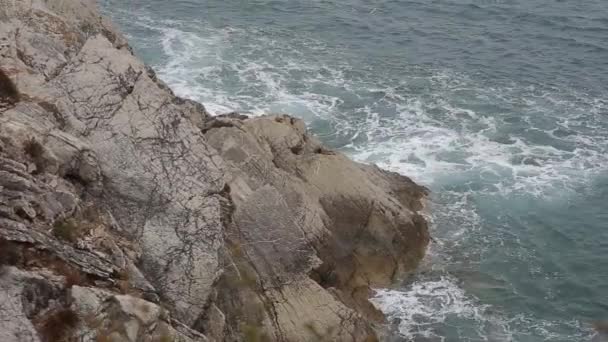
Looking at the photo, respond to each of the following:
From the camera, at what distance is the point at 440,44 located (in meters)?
69.6

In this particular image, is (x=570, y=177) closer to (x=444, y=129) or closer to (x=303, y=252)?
(x=444, y=129)

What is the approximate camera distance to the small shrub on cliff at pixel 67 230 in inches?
843

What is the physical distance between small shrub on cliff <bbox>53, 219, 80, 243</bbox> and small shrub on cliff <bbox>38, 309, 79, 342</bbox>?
272 centimetres

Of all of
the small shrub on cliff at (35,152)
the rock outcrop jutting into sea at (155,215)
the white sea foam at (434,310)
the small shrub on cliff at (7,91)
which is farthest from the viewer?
the white sea foam at (434,310)

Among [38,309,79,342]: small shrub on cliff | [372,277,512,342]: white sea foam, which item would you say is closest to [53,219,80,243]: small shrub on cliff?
[38,309,79,342]: small shrub on cliff

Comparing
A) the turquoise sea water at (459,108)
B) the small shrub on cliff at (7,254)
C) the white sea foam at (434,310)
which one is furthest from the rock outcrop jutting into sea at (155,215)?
the turquoise sea water at (459,108)

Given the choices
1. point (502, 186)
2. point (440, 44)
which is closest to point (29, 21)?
point (502, 186)

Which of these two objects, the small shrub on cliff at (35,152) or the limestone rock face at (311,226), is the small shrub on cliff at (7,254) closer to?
the small shrub on cliff at (35,152)

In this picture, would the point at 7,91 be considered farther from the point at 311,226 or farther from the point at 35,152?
the point at 311,226

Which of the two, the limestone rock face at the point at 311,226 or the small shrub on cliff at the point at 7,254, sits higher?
the small shrub on cliff at the point at 7,254

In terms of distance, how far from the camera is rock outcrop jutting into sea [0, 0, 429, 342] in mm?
20469

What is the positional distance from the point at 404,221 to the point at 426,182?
343 inches

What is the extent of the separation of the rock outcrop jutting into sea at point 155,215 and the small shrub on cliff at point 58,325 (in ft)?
0.17

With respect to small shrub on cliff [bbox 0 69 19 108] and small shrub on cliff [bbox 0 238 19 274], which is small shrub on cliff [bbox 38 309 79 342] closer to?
small shrub on cliff [bbox 0 238 19 274]
